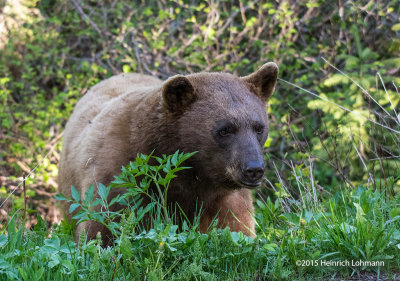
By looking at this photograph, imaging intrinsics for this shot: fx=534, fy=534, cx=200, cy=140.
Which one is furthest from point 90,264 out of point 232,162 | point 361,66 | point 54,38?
point 54,38

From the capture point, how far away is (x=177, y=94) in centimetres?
439

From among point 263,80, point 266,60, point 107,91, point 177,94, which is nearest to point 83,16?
point 266,60

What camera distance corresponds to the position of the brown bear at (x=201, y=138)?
4238 mm

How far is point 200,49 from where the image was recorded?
9.95 metres

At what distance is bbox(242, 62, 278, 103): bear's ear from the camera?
479 cm

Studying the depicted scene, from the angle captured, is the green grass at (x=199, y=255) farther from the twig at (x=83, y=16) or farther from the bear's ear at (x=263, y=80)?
the twig at (x=83, y=16)

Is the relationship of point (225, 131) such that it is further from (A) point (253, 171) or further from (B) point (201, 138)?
(A) point (253, 171)

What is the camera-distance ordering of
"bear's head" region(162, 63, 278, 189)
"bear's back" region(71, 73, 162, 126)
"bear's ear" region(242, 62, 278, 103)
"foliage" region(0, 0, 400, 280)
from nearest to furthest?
"bear's head" region(162, 63, 278, 189) < "bear's ear" region(242, 62, 278, 103) < "foliage" region(0, 0, 400, 280) < "bear's back" region(71, 73, 162, 126)

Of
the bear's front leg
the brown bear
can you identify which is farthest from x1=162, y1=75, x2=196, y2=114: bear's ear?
the bear's front leg

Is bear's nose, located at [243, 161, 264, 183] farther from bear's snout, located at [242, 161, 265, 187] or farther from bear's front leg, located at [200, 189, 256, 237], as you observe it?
bear's front leg, located at [200, 189, 256, 237]

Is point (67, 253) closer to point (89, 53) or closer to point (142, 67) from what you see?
point (142, 67)

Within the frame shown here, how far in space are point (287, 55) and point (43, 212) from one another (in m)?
5.85

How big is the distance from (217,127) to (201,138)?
161mm

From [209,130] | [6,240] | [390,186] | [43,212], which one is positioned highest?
[209,130]
